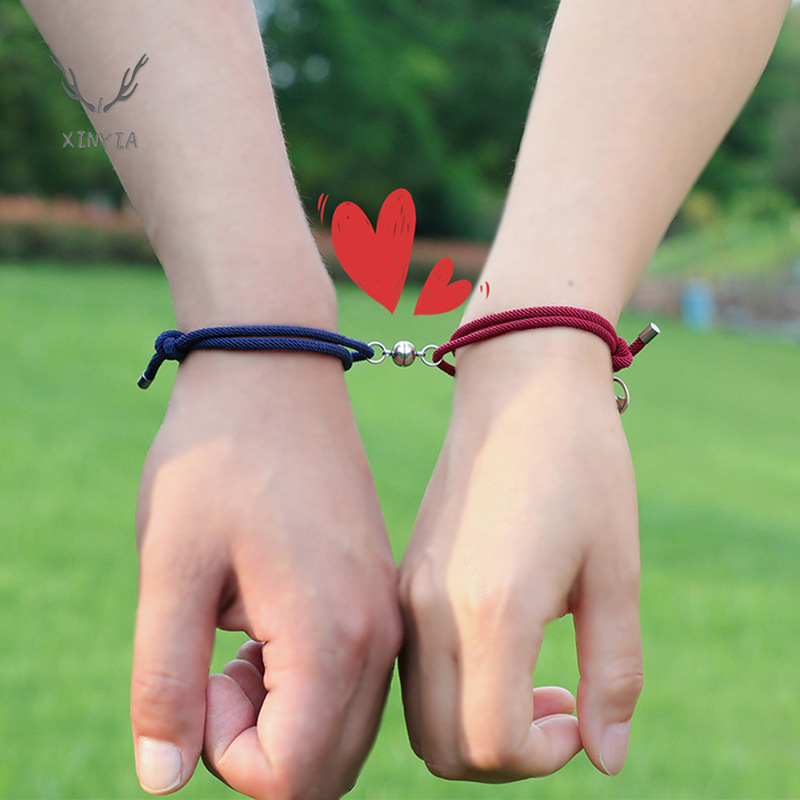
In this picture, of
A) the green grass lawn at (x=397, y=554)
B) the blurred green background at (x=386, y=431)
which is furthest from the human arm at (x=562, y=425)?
the green grass lawn at (x=397, y=554)

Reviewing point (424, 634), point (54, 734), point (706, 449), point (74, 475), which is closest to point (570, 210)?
point (424, 634)

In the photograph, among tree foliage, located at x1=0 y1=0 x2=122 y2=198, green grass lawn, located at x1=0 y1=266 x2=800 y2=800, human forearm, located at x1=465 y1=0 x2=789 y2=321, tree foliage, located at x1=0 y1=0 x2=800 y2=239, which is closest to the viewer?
human forearm, located at x1=465 y1=0 x2=789 y2=321

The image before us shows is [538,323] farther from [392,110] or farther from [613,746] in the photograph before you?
[392,110]

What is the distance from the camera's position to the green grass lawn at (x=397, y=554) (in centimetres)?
185

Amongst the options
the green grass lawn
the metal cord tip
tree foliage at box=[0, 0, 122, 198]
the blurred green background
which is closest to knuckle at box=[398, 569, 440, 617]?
the metal cord tip

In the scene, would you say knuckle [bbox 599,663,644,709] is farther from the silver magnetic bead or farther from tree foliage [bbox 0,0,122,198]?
tree foliage [bbox 0,0,122,198]

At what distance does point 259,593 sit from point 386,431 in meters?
3.95

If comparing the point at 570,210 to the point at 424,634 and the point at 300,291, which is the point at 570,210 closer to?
the point at 300,291

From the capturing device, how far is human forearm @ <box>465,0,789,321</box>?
0.71 meters

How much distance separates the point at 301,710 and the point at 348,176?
11.3 meters

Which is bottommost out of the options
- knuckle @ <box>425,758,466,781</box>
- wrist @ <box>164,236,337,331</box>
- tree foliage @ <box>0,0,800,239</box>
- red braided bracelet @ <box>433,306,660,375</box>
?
tree foliage @ <box>0,0,800,239</box>

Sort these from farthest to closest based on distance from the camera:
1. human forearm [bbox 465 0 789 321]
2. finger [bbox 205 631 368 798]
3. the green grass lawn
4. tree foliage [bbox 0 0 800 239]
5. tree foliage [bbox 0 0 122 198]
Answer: tree foliage [bbox 0 0 800 239]
tree foliage [bbox 0 0 122 198]
the green grass lawn
human forearm [bbox 465 0 789 321]
finger [bbox 205 631 368 798]

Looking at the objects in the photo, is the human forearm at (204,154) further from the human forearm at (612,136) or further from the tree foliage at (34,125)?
the tree foliage at (34,125)

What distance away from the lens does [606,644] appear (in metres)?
0.63
